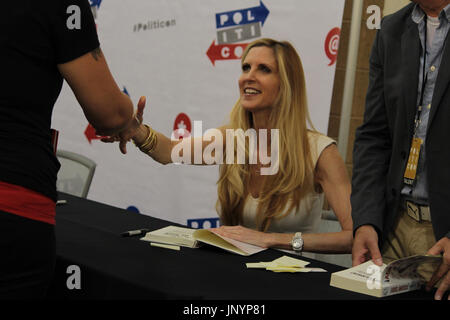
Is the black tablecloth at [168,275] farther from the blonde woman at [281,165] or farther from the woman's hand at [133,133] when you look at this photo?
the blonde woman at [281,165]

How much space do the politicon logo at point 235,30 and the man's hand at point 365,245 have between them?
1.70m

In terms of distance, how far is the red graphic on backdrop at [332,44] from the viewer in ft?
8.63

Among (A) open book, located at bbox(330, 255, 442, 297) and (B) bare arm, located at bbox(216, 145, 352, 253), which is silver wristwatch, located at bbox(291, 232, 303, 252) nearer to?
(B) bare arm, located at bbox(216, 145, 352, 253)

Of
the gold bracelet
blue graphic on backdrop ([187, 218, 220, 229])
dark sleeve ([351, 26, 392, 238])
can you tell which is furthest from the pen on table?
blue graphic on backdrop ([187, 218, 220, 229])

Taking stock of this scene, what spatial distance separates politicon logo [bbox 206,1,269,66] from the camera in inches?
117

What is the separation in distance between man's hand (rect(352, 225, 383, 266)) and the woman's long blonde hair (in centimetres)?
79

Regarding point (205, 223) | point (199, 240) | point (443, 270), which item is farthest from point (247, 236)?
point (205, 223)

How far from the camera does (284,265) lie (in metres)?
1.56

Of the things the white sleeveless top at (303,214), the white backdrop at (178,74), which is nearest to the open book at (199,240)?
the white sleeveless top at (303,214)

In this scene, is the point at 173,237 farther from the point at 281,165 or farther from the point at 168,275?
the point at 281,165

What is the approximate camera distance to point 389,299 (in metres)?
1.26

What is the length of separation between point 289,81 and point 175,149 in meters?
0.68

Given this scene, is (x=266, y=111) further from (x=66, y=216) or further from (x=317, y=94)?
(x=66, y=216)
